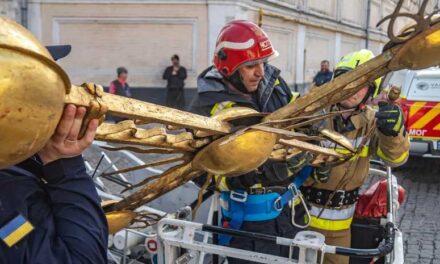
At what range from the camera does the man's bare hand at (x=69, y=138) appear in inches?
46.4

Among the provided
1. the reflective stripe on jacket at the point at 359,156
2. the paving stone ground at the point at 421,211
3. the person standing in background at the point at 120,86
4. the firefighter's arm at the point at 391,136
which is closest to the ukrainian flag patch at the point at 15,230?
the reflective stripe on jacket at the point at 359,156

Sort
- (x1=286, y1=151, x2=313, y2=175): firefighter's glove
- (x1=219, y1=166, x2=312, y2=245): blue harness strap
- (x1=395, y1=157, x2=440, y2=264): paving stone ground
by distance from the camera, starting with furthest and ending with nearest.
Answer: (x1=395, y1=157, x2=440, y2=264): paving stone ground, (x1=219, y1=166, x2=312, y2=245): blue harness strap, (x1=286, y1=151, x2=313, y2=175): firefighter's glove

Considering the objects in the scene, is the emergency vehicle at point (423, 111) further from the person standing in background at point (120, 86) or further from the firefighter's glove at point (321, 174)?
the person standing in background at point (120, 86)

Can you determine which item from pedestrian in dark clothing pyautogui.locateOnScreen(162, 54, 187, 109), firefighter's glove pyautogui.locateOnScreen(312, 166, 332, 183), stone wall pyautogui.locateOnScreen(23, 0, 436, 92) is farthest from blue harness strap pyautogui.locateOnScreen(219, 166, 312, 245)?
stone wall pyautogui.locateOnScreen(23, 0, 436, 92)

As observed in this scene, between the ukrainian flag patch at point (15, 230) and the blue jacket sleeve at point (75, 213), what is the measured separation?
3.2 inches

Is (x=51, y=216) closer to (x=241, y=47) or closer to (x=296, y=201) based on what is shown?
(x=241, y=47)

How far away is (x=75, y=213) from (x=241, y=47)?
1554 mm

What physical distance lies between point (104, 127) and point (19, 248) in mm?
352

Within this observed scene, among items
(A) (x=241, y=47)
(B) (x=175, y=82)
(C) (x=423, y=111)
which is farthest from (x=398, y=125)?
(B) (x=175, y=82)

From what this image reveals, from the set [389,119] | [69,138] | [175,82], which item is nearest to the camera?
[69,138]

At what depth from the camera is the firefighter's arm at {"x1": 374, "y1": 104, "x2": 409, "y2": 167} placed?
293 centimetres

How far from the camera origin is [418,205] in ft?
22.2

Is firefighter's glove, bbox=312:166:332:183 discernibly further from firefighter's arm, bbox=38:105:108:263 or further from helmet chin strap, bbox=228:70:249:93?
firefighter's arm, bbox=38:105:108:263

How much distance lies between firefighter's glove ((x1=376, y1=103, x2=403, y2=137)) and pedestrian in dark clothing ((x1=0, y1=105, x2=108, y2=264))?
1.91m
